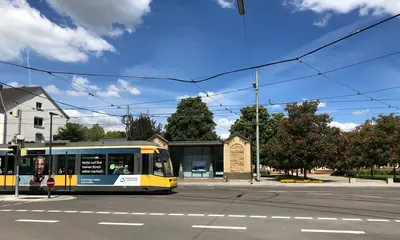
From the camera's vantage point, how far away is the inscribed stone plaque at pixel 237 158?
3772 centimetres

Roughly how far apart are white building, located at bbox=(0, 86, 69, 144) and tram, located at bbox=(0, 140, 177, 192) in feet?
73.5

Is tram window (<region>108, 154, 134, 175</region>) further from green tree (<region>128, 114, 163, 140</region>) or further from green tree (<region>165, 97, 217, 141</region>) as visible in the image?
green tree (<region>165, 97, 217, 141</region>)

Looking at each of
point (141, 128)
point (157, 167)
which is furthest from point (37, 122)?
point (157, 167)

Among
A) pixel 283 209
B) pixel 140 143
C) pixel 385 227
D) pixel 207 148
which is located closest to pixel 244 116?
pixel 207 148

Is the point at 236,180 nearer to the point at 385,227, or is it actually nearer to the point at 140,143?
the point at 140,143

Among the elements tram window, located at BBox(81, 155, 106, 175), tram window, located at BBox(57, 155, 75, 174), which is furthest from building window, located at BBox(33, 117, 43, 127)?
tram window, located at BBox(81, 155, 106, 175)

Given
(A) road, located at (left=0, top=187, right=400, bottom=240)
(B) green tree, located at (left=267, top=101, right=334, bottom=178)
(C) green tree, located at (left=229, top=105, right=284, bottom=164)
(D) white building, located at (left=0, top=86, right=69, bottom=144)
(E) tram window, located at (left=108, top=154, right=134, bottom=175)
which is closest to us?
(A) road, located at (left=0, top=187, right=400, bottom=240)

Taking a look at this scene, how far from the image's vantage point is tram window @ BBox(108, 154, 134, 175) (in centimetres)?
2091

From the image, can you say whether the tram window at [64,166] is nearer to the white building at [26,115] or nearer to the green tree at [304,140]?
the green tree at [304,140]

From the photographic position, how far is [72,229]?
954 centimetres

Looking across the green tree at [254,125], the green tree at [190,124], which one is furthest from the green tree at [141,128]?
the green tree at [254,125]

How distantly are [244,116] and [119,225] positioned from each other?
167 feet

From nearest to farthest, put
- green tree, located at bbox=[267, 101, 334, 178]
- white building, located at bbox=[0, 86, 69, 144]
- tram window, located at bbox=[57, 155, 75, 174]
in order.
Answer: tram window, located at bbox=[57, 155, 75, 174]
green tree, located at bbox=[267, 101, 334, 178]
white building, located at bbox=[0, 86, 69, 144]

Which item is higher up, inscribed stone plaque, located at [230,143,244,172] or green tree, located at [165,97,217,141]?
green tree, located at [165,97,217,141]
